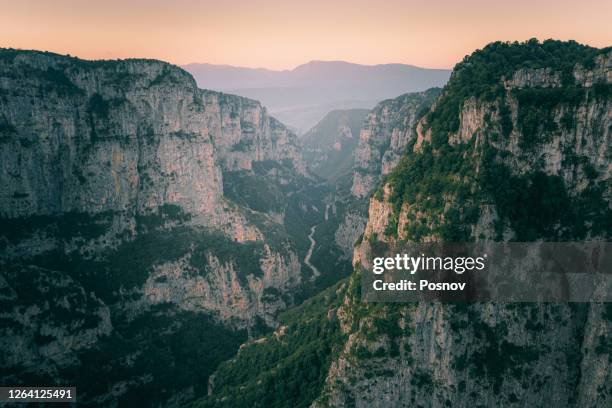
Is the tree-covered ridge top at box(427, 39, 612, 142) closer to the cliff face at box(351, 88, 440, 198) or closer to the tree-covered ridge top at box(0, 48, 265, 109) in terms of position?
the tree-covered ridge top at box(0, 48, 265, 109)

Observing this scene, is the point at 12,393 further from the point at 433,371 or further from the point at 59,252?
the point at 433,371

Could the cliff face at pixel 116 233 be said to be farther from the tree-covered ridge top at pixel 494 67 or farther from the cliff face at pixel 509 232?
the tree-covered ridge top at pixel 494 67

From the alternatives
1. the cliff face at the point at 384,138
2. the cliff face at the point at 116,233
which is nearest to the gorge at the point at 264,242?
the cliff face at the point at 116,233

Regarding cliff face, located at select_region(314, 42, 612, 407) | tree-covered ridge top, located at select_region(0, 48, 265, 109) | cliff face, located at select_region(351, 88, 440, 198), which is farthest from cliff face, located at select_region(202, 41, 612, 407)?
cliff face, located at select_region(351, 88, 440, 198)

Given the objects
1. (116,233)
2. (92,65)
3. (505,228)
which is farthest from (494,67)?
(92,65)

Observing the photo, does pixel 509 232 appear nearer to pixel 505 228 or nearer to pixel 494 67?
pixel 505 228

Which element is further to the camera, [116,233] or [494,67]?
[116,233]
